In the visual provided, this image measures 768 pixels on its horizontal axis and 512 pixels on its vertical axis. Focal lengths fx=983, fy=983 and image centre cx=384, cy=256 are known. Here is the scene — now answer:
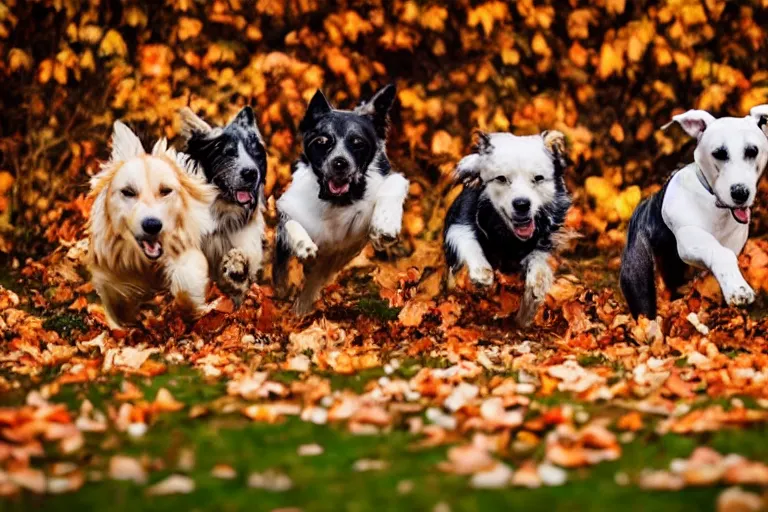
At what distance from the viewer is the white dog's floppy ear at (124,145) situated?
5.65 metres

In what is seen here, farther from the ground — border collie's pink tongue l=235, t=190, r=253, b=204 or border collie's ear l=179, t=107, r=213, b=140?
border collie's ear l=179, t=107, r=213, b=140

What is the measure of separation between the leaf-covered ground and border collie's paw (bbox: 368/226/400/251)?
0.59m

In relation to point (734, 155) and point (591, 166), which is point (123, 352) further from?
point (591, 166)

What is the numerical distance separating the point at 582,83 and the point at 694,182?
9.42 feet

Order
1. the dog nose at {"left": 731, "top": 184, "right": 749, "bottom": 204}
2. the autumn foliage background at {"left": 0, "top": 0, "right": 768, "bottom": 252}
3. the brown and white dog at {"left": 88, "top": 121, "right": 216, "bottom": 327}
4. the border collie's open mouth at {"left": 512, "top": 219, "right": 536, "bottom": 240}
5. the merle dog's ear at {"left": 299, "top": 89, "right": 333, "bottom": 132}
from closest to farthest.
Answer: the dog nose at {"left": 731, "top": 184, "right": 749, "bottom": 204}
the brown and white dog at {"left": 88, "top": 121, "right": 216, "bottom": 327}
the border collie's open mouth at {"left": 512, "top": 219, "right": 536, "bottom": 240}
the merle dog's ear at {"left": 299, "top": 89, "right": 333, "bottom": 132}
the autumn foliage background at {"left": 0, "top": 0, "right": 768, "bottom": 252}

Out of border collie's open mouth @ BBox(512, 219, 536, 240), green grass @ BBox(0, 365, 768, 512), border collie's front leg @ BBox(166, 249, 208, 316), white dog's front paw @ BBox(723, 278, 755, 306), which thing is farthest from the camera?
border collie's open mouth @ BBox(512, 219, 536, 240)

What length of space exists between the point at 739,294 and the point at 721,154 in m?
0.88

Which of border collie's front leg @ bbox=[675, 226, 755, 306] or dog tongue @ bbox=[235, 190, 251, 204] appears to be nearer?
border collie's front leg @ bbox=[675, 226, 755, 306]

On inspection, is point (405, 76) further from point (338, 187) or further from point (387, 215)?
point (387, 215)

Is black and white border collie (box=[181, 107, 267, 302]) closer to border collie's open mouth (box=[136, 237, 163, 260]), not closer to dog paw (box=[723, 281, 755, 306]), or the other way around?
border collie's open mouth (box=[136, 237, 163, 260])

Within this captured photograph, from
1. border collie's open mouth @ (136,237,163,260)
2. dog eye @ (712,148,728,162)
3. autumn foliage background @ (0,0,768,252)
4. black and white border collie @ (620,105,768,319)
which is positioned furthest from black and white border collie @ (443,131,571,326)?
autumn foliage background @ (0,0,768,252)

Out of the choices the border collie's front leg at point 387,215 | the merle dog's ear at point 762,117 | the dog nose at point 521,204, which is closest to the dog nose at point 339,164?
the border collie's front leg at point 387,215

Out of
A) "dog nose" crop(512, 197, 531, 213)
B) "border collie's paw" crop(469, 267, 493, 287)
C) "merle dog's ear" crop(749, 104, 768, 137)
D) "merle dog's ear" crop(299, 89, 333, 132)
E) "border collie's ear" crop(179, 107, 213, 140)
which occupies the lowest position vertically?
"border collie's paw" crop(469, 267, 493, 287)

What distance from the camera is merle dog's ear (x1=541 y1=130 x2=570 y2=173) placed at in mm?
5812
